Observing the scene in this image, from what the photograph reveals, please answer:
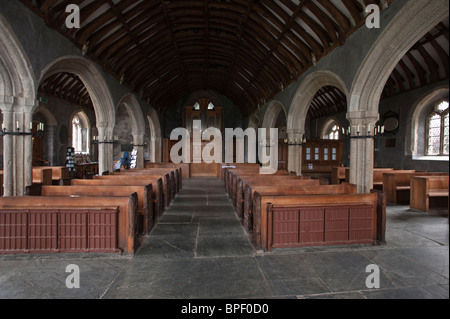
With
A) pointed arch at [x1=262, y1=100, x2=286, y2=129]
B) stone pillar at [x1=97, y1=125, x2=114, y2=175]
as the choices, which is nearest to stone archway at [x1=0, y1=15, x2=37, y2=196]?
stone pillar at [x1=97, y1=125, x2=114, y2=175]

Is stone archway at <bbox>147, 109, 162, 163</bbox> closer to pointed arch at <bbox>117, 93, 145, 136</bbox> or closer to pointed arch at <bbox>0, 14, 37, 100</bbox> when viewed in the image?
pointed arch at <bbox>117, 93, 145, 136</bbox>

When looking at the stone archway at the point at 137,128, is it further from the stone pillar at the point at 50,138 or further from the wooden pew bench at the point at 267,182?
the wooden pew bench at the point at 267,182

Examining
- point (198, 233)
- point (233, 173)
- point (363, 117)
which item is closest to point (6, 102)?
point (198, 233)

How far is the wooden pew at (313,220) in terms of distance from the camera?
339cm

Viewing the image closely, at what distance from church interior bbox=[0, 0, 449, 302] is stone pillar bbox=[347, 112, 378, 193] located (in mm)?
23

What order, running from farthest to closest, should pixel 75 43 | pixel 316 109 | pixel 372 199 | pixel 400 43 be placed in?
pixel 316 109 → pixel 75 43 → pixel 400 43 → pixel 372 199

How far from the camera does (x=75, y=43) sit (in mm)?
6176

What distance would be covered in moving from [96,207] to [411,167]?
1103 cm

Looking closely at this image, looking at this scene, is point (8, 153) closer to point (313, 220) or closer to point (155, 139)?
point (313, 220)

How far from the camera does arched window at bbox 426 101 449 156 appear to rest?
29.9ft

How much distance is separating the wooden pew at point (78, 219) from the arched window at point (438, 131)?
1077cm

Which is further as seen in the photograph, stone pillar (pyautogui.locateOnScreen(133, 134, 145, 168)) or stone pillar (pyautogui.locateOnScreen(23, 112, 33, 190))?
stone pillar (pyautogui.locateOnScreen(133, 134, 145, 168))
